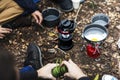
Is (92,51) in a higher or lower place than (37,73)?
higher

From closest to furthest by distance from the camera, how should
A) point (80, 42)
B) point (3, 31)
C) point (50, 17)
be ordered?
point (3, 31) → point (80, 42) → point (50, 17)

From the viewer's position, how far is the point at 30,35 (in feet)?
12.1

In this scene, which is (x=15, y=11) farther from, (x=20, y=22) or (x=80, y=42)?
(x=80, y=42)

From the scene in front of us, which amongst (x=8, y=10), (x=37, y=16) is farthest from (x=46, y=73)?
(x=8, y=10)

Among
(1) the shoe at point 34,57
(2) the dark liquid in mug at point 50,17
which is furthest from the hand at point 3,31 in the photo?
(2) the dark liquid in mug at point 50,17

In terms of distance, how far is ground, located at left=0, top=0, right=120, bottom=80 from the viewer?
3299mm

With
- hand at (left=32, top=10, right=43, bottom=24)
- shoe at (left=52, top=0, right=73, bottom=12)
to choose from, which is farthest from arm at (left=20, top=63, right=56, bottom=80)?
shoe at (left=52, top=0, right=73, bottom=12)

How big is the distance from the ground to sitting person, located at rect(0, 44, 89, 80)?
0.18 m

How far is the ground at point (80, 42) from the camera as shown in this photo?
330cm

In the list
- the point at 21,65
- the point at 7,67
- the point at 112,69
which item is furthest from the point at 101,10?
the point at 7,67

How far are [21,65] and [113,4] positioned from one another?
4.44ft

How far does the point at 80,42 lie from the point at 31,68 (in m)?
0.82

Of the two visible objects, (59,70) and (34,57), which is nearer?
(59,70)

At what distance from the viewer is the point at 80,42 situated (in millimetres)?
3525
